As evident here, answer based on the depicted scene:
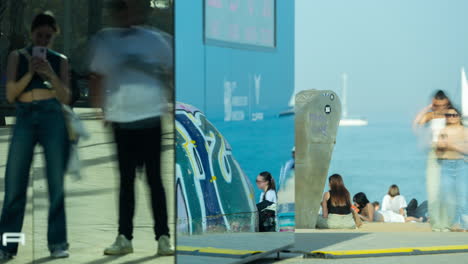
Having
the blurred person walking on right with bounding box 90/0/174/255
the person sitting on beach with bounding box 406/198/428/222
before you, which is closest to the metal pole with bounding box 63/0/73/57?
the blurred person walking on right with bounding box 90/0/174/255

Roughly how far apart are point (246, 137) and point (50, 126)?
6.28 ft

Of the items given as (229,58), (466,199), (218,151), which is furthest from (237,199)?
(466,199)

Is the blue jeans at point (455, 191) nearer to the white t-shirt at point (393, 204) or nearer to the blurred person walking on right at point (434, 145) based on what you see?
the blurred person walking on right at point (434, 145)

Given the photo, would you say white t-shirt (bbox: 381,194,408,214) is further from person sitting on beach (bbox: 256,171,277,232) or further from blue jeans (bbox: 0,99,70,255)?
blue jeans (bbox: 0,99,70,255)

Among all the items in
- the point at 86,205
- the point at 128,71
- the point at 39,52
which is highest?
the point at 39,52

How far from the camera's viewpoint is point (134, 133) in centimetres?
579

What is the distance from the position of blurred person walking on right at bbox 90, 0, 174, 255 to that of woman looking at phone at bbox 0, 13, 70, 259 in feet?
0.77

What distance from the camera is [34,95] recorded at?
579cm

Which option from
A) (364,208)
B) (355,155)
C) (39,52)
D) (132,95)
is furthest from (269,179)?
(355,155)

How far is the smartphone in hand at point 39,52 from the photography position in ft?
18.9

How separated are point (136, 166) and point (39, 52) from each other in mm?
848

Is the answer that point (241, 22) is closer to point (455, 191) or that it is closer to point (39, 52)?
point (39, 52)

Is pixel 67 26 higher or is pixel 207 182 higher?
pixel 67 26

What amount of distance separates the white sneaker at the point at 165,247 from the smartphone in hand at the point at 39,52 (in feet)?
4.06
